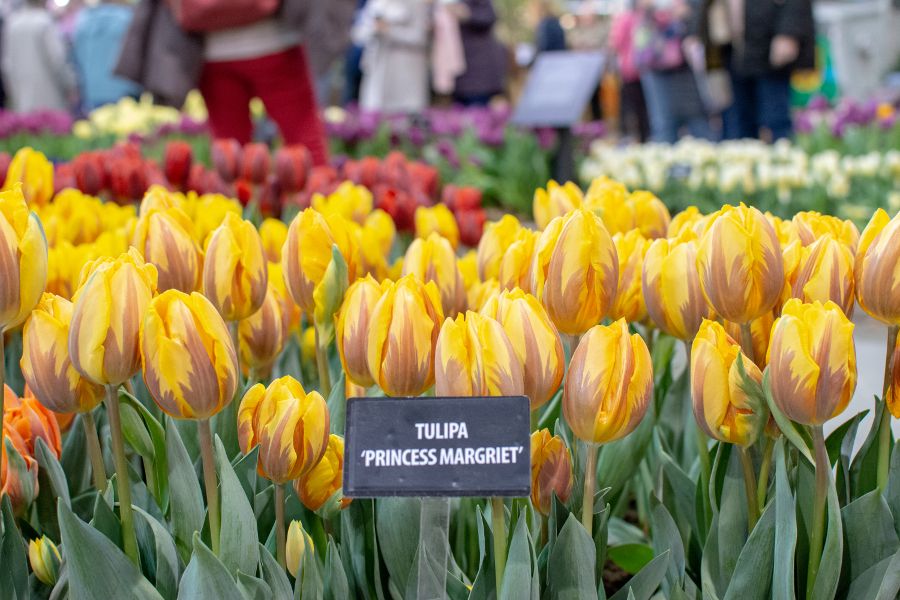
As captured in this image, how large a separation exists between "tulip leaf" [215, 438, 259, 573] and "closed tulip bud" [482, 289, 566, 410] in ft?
0.93

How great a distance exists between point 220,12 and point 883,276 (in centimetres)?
338

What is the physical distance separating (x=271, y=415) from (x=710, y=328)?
1.40ft

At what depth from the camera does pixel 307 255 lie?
4.29 ft

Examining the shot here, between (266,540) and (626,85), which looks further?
(626,85)

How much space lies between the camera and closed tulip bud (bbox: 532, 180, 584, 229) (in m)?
1.76

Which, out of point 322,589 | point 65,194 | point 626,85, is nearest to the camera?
point 322,589

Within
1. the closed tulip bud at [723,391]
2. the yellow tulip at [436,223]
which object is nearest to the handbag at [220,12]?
the yellow tulip at [436,223]

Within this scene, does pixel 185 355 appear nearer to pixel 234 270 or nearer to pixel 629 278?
pixel 234 270

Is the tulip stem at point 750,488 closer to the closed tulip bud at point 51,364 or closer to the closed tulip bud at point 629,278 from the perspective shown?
the closed tulip bud at point 629,278

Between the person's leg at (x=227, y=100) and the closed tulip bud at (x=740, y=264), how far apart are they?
3.48 meters

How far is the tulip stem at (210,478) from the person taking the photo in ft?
3.34

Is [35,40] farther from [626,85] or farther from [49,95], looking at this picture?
[626,85]

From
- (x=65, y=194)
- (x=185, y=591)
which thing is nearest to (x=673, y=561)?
(x=185, y=591)

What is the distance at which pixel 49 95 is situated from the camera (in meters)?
9.32
